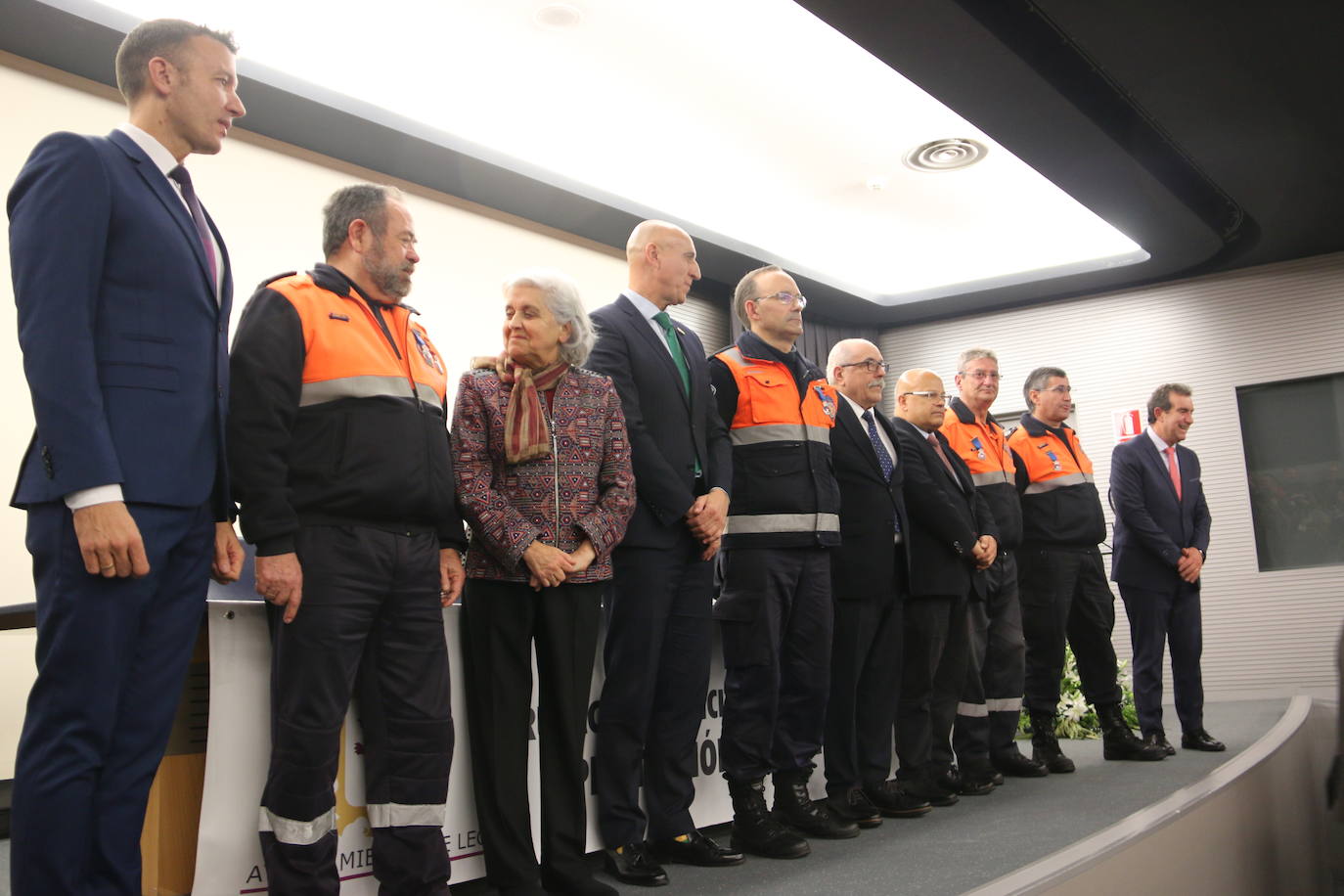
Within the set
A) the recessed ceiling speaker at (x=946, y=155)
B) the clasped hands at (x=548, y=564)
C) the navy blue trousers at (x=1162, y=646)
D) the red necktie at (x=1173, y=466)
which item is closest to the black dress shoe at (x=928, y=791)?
the navy blue trousers at (x=1162, y=646)

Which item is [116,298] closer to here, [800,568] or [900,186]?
[800,568]

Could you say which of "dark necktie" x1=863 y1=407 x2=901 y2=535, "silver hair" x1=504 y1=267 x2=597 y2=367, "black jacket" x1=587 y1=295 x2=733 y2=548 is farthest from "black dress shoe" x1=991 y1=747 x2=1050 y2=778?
"silver hair" x1=504 y1=267 x2=597 y2=367

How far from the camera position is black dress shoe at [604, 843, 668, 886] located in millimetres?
2566

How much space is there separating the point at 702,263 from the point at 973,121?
261 cm

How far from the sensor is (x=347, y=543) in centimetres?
206

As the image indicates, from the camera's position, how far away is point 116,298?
5.85 feet

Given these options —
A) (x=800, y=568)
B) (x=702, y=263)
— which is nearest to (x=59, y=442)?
(x=800, y=568)

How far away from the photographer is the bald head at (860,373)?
12.7 feet

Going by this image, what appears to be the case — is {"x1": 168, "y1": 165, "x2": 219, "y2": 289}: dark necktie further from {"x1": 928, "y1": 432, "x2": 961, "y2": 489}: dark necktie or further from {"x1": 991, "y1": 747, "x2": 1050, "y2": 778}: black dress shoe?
{"x1": 991, "y1": 747, "x2": 1050, "y2": 778}: black dress shoe

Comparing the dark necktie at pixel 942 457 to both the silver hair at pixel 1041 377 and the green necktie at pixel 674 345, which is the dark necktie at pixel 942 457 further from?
the green necktie at pixel 674 345

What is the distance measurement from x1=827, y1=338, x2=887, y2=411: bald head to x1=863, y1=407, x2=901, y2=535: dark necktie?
0.16 ft

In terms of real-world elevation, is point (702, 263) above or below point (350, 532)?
above

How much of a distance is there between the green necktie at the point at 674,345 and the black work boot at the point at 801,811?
1.20 m

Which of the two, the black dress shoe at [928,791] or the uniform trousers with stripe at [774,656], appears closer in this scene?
the uniform trousers with stripe at [774,656]
